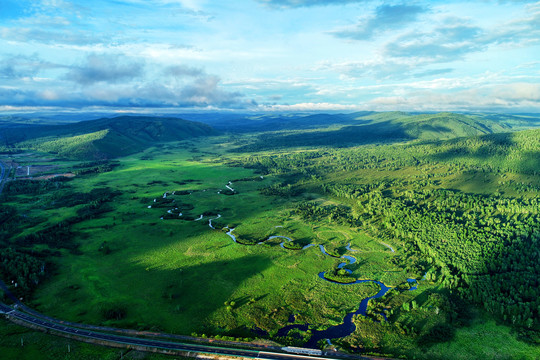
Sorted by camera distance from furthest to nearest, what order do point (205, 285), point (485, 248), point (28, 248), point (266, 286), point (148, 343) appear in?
point (28, 248) < point (485, 248) < point (205, 285) < point (266, 286) < point (148, 343)

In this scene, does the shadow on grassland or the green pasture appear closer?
the green pasture

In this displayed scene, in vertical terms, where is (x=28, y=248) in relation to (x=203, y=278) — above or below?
above

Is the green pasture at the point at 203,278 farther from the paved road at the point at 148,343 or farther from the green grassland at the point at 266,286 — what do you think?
the paved road at the point at 148,343

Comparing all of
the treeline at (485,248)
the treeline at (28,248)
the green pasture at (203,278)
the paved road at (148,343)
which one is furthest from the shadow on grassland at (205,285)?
the treeline at (485,248)

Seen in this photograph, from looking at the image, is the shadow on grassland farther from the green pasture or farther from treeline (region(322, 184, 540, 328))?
treeline (region(322, 184, 540, 328))

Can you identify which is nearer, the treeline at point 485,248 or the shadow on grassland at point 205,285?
the shadow on grassland at point 205,285

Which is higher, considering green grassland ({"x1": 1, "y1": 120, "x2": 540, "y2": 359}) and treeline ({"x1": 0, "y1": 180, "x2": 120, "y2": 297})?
treeline ({"x1": 0, "y1": 180, "x2": 120, "y2": 297})

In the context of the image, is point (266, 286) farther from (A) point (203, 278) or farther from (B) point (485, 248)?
(B) point (485, 248)

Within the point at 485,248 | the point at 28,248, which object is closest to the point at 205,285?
the point at 28,248

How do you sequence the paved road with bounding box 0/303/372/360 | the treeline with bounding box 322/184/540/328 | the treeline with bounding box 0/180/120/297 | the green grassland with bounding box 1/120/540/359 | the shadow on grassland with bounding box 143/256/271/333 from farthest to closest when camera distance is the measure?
the treeline with bounding box 0/180/120/297 < the treeline with bounding box 322/184/540/328 < the shadow on grassland with bounding box 143/256/271/333 < the green grassland with bounding box 1/120/540/359 < the paved road with bounding box 0/303/372/360

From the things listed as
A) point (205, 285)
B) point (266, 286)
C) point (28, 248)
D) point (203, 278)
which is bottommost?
point (266, 286)

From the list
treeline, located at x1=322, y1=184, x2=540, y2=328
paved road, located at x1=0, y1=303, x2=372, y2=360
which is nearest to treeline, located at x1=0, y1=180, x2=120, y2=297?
paved road, located at x1=0, y1=303, x2=372, y2=360

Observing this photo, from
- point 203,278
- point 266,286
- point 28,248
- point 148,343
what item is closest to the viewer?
point 148,343
